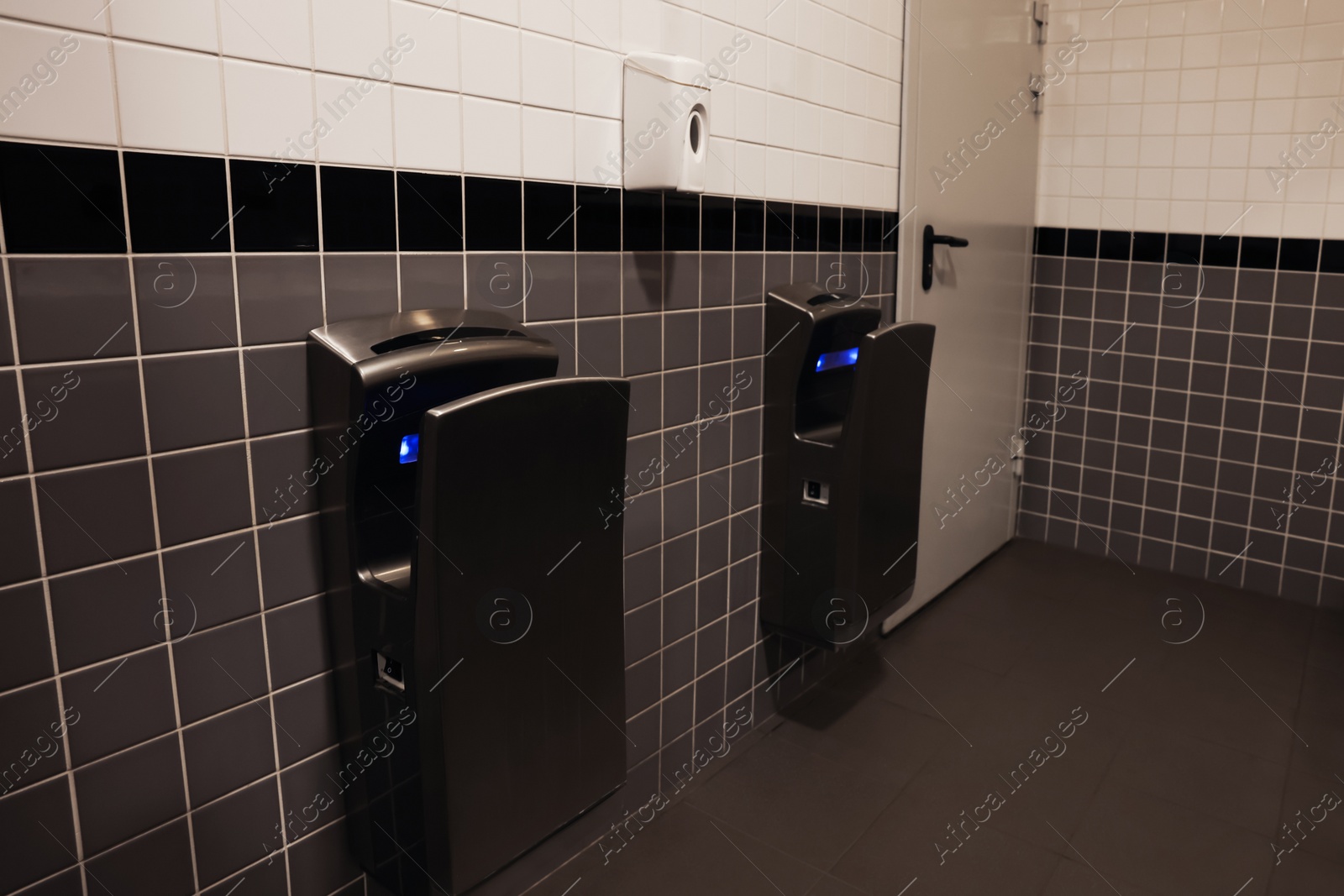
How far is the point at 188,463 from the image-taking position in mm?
1111

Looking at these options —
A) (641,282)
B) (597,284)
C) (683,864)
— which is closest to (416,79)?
(597,284)

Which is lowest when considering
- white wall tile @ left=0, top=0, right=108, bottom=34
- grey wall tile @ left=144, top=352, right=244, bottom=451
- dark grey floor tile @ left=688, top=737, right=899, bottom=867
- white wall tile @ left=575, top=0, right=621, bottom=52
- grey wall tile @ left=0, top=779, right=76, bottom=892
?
dark grey floor tile @ left=688, top=737, right=899, bottom=867

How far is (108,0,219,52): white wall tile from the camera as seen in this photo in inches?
38.8

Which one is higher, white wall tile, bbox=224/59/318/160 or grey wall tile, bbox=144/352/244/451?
white wall tile, bbox=224/59/318/160

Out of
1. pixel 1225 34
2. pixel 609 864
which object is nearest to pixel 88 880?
pixel 609 864

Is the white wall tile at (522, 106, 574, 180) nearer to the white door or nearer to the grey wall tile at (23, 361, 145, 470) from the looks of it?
the grey wall tile at (23, 361, 145, 470)

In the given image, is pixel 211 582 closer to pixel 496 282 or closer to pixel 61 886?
pixel 61 886

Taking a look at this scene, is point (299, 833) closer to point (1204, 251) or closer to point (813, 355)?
point (813, 355)

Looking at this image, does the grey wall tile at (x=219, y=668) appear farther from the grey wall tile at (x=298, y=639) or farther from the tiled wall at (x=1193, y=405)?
the tiled wall at (x=1193, y=405)

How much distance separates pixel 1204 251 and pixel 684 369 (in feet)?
7.20

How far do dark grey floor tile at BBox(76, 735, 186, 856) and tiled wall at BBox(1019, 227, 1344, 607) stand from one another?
10.3 feet

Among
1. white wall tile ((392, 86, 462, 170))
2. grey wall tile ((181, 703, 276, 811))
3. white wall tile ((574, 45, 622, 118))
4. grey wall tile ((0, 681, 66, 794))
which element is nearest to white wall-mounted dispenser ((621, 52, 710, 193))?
white wall tile ((574, 45, 622, 118))

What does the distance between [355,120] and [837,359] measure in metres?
1.29

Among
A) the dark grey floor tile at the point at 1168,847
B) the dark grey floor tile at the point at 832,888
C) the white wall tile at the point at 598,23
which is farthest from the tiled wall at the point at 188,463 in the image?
the dark grey floor tile at the point at 1168,847
